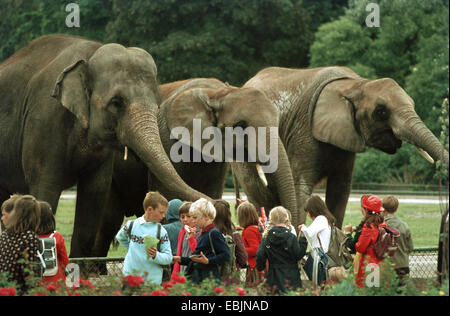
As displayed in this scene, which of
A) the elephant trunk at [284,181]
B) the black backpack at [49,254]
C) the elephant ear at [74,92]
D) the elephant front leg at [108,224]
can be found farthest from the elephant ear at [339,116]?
the black backpack at [49,254]

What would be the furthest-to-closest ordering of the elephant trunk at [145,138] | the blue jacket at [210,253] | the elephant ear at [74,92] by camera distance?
the elephant ear at [74,92]
the elephant trunk at [145,138]
the blue jacket at [210,253]

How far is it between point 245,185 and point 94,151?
3.48m

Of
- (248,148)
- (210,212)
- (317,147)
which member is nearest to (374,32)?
(317,147)

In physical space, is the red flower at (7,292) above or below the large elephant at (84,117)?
below

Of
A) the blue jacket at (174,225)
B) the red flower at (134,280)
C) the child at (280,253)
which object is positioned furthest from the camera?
the blue jacket at (174,225)

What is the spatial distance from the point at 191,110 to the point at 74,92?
1.97m

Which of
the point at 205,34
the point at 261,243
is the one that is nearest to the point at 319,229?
the point at 261,243

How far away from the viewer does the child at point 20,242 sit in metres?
7.95

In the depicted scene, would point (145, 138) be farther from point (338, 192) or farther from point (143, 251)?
point (338, 192)

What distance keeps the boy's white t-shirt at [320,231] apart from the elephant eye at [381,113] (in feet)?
15.3

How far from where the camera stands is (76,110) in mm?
10844

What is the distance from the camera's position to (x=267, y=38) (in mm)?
38594

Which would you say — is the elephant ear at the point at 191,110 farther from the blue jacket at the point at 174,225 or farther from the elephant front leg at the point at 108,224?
the blue jacket at the point at 174,225

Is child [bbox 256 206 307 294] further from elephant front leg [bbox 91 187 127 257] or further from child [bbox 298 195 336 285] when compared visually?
elephant front leg [bbox 91 187 127 257]
